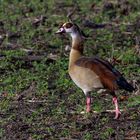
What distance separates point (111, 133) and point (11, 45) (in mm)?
4502

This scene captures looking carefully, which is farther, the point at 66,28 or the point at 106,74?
the point at 66,28

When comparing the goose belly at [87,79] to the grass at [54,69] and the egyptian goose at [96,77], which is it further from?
the grass at [54,69]

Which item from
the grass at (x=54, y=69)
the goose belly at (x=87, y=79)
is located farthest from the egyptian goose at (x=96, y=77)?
the grass at (x=54, y=69)

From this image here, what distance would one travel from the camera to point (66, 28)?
30.5ft

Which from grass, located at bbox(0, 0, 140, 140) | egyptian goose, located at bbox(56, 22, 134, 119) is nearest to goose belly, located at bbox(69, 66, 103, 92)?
egyptian goose, located at bbox(56, 22, 134, 119)

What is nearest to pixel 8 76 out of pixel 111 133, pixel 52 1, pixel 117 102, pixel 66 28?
pixel 66 28

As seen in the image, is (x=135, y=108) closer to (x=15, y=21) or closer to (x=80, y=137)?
(x=80, y=137)

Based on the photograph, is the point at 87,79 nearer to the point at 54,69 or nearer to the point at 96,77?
the point at 96,77

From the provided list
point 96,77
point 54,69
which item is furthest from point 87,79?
point 54,69

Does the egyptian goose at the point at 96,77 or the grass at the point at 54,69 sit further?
the egyptian goose at the point at 96,77

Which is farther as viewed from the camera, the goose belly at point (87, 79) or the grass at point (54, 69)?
the goose belly at point (87, 79)

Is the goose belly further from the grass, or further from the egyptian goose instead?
the grass

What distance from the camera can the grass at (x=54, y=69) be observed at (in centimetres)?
824

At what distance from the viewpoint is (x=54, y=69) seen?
10.7 metres
